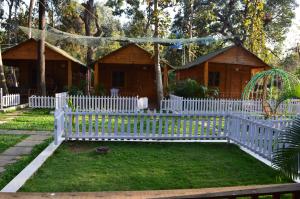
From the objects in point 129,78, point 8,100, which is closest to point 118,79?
point 129,78

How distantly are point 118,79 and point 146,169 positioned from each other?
20543 millimetres

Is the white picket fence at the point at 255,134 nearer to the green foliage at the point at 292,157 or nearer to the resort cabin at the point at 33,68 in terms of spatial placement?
the green foliage at the point at 292,157

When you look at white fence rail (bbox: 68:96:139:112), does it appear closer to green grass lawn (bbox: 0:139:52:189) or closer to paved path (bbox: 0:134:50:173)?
paved path (bbox: 0:134:50:173)

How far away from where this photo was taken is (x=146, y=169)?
7469 millimetres

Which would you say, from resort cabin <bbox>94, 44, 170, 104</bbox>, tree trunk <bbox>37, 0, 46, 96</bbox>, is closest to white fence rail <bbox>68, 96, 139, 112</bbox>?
tree trunk <bbox>37, 0, 46, 96</bbox>

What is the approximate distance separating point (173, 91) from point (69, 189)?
18764 millimetres

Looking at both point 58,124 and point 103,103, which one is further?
point 103,103

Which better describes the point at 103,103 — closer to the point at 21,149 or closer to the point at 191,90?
the point at 191,90

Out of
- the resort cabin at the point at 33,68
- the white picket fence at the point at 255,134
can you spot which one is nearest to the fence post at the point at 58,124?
the white picket fence at the point at 255,134

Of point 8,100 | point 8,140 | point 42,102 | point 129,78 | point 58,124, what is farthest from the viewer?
point 129,78

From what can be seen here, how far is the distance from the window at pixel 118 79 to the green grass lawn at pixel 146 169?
1789 centimetres

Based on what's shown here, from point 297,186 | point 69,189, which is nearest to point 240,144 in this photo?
point 69,189

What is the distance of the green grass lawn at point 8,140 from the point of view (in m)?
9.35

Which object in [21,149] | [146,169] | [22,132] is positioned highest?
[22,132]
